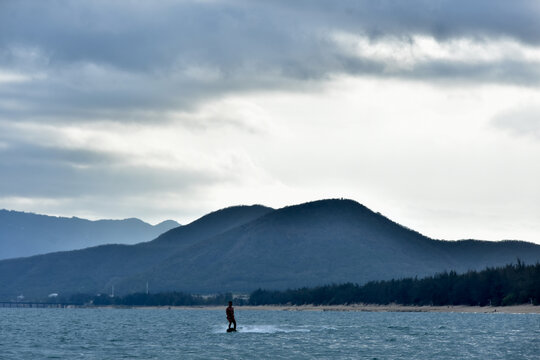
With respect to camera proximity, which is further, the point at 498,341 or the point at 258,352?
the point at 498,341

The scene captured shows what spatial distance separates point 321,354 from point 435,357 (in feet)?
46.0

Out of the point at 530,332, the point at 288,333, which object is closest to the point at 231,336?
the point at 288,333

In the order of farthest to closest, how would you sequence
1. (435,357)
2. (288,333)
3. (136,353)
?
(288,333) → (136,353) → (435,357)

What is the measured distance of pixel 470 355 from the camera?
11669 cm

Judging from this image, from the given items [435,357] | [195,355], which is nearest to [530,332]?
[435,357]

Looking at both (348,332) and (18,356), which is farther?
(348,332)

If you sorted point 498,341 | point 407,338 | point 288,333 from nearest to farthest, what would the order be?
point 498,341
point 407,338
point 288,333

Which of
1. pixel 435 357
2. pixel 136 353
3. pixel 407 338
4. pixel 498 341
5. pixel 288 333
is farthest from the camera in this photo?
pixel 288 333

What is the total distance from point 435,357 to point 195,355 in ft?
94.7

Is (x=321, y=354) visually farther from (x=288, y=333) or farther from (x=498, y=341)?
(x=288, y=333)

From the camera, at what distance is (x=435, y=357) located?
115 meters

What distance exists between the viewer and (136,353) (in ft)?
404

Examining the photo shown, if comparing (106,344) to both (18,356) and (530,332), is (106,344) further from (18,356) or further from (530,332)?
(530,332)

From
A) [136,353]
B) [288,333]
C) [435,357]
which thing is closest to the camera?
[435,357]
